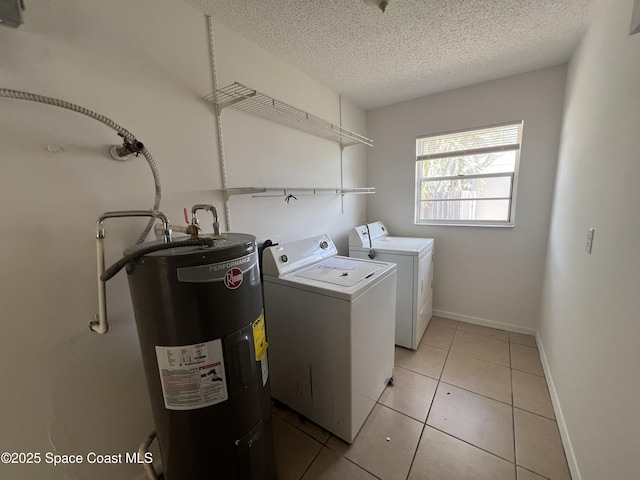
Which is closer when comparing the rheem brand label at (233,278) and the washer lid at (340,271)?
the rheem brand label at (233,278)

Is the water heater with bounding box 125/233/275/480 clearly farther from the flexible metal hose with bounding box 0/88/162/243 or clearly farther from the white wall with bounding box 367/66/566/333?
the white wall with bounding box 367/66/566/333

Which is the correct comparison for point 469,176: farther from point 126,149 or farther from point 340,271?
point 126,149

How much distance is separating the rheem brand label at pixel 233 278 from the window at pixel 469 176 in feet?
7.90

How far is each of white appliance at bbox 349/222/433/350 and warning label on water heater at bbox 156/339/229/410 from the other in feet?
5.42

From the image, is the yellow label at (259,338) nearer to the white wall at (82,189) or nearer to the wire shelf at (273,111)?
the white wall at (82,189)

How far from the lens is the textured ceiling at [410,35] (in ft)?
4.40

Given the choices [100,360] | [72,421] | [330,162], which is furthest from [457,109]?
[72,421]

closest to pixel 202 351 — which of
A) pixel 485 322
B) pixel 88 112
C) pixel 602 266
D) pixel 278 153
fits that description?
pixel 88 112

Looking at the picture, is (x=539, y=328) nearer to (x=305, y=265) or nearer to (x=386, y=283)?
(x=386, y=283)

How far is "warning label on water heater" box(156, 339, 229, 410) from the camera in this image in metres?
0.83

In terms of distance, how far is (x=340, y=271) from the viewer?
160 centimetres

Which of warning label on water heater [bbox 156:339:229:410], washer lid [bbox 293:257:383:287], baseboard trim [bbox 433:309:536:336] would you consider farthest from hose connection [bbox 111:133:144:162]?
baseboard trim [bbox 433:309:536:336]

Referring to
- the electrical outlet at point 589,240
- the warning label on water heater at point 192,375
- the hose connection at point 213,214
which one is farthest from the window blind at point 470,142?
the warning label on water heater at point 192,375

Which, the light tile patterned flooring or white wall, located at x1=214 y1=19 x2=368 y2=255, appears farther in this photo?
white wall, located at x1=214 y1=19 x2=368 y2=255
